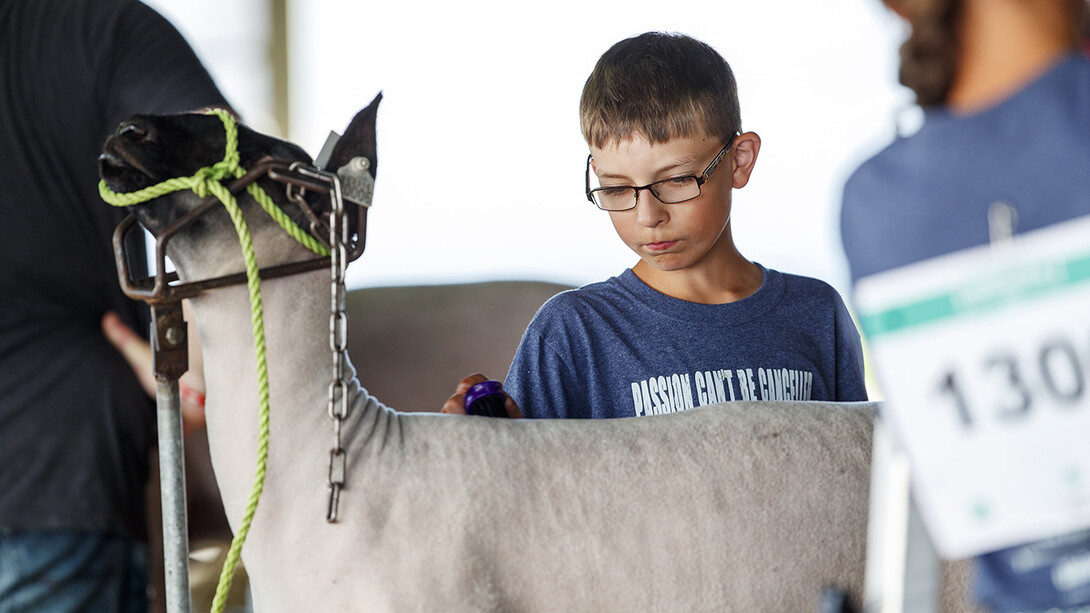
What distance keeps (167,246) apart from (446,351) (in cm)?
222

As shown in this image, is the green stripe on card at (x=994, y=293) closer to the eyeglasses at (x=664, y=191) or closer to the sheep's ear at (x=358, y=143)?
the sheep's ear at (x=358, y=143)

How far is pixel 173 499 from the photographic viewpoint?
1.20 meters

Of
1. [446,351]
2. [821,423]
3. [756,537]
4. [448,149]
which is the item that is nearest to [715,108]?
[821,423]

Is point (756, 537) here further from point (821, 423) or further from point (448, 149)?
point (448, 149)

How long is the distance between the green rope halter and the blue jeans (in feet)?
1.73

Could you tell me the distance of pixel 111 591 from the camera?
1.58 metres

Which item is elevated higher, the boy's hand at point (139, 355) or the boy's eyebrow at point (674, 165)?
the boy's eyebrow at point (674, 165)

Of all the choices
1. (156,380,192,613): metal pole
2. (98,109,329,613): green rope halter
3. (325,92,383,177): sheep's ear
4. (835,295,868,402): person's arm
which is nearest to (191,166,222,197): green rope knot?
(98,109,329,613): green rope halter

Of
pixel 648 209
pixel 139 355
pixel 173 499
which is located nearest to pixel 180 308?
pixel 173 499

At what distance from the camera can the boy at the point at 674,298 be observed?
A: 1.64 m

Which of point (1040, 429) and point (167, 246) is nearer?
point (1040, 429)

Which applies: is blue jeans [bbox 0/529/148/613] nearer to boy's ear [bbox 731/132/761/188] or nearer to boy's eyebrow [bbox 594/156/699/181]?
boy's eyebrow [bbox 594/156/699/181]

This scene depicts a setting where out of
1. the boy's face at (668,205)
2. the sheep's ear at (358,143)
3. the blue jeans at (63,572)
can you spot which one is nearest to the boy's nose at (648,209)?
the boy's face at (668,205)

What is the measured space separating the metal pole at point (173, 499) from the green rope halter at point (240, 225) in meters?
0.07
